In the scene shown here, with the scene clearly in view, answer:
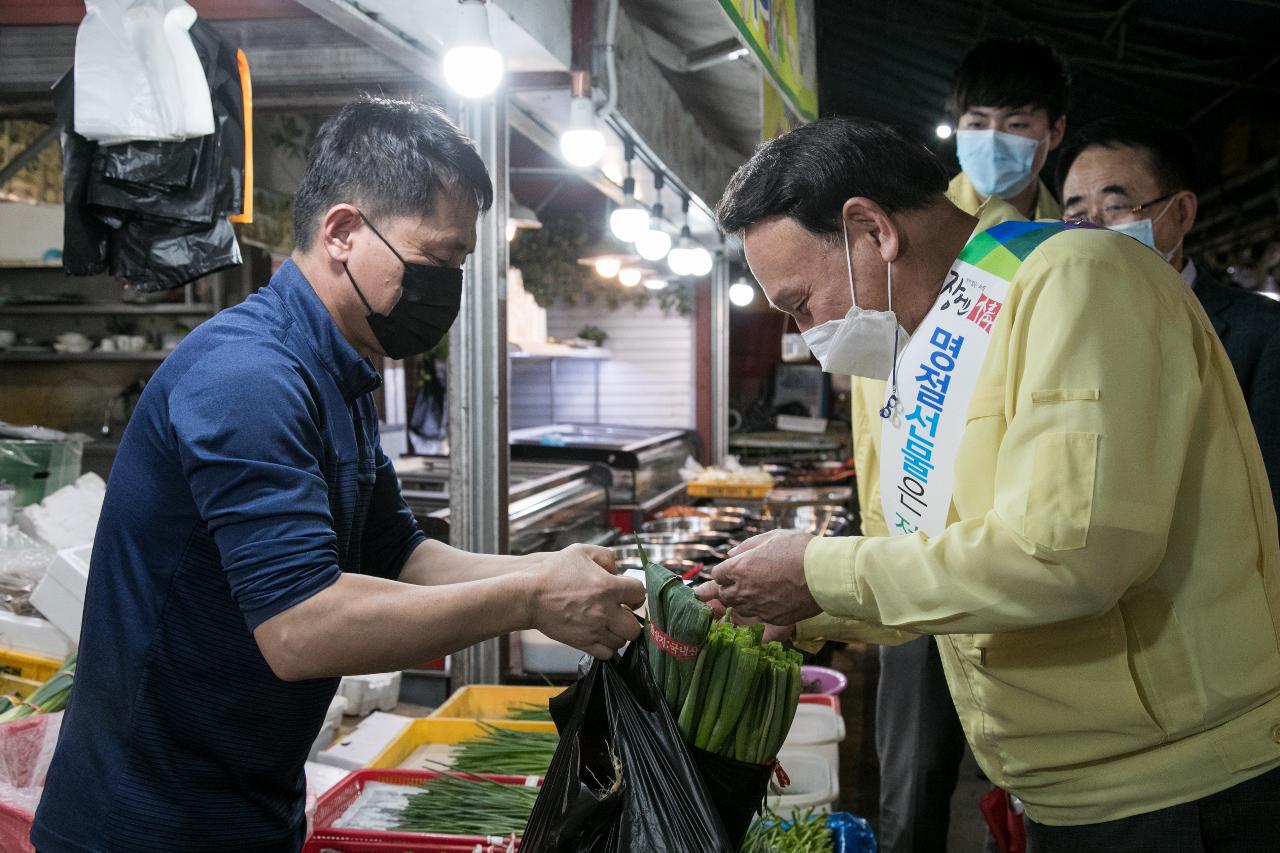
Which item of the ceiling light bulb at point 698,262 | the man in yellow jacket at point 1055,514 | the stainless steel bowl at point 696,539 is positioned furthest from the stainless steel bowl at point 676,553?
the ceiling light bulb at point 698,262

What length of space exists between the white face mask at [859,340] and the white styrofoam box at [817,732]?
61.7 inches

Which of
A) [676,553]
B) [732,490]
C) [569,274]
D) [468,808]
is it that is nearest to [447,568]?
[468,808]

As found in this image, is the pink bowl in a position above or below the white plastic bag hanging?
below

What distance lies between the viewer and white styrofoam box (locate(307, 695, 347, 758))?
3221mm

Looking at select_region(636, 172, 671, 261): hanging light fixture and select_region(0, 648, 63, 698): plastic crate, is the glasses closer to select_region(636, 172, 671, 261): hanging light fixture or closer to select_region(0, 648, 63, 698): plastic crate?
select_region(0, 648, 63, 698): plastic crate

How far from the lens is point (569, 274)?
471 inches

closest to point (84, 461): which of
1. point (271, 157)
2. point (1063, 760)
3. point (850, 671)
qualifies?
point (271, 157)

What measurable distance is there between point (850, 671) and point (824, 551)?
5.44 metres

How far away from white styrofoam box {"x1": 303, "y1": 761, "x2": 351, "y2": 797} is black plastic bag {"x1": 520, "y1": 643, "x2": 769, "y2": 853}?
1.27 m

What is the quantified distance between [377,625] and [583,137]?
3.23 metres

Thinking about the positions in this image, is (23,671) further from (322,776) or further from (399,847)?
(399,847)

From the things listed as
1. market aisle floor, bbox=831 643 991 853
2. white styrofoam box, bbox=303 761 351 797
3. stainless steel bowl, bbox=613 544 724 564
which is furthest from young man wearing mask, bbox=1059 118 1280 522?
white styrofoam box, bbox=303 761 351 797

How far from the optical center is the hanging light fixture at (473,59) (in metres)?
3.13

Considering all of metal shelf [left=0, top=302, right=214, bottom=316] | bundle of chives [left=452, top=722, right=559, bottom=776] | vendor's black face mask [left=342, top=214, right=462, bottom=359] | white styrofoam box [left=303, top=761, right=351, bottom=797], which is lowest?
white styrofoam box [left=303, top=761, right=351, bottom=797]
